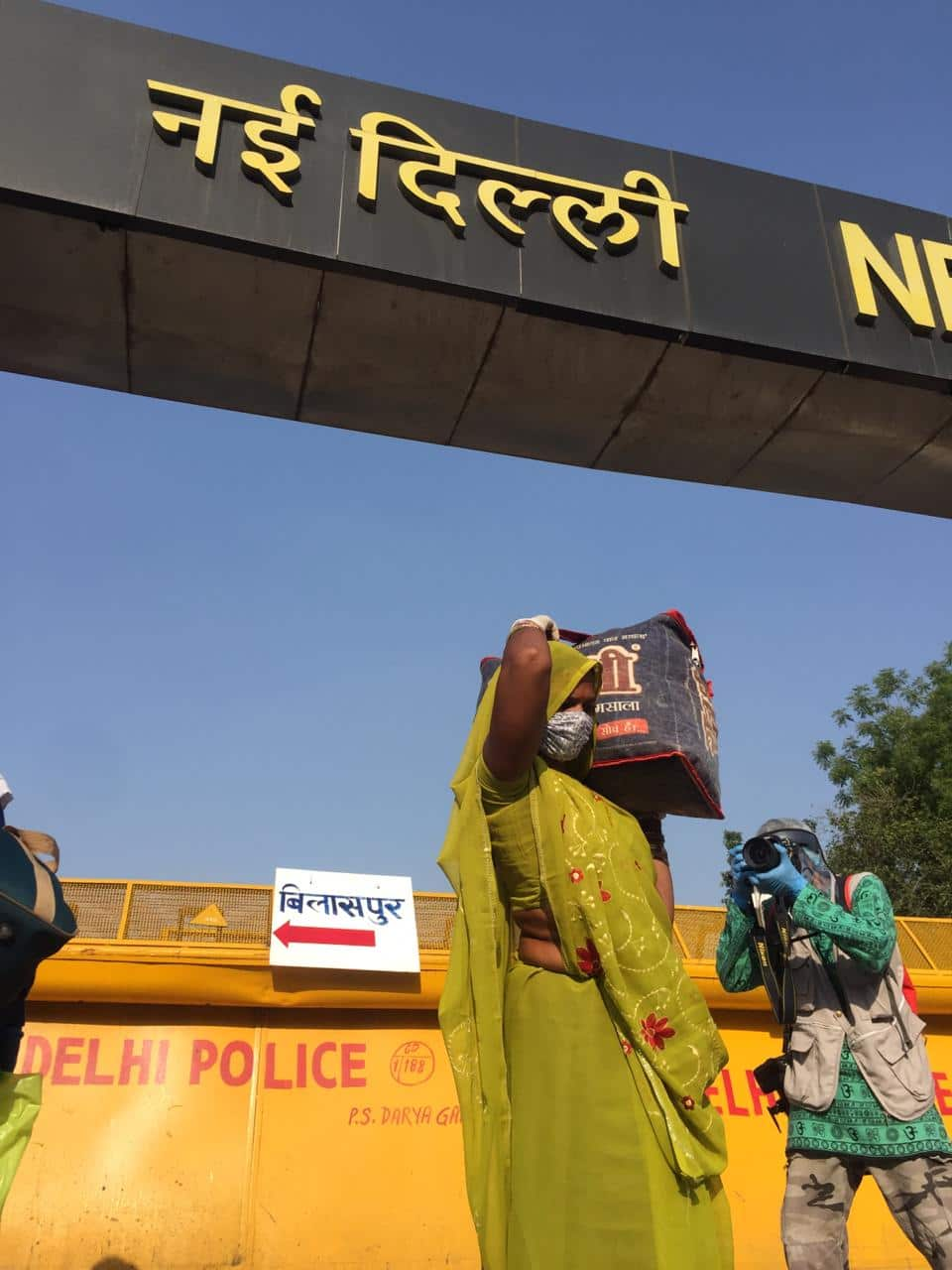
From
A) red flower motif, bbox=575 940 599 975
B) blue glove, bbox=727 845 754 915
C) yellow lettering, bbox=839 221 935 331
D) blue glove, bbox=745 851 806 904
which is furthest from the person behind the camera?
yellow lettering, bbox=839 221 935 331

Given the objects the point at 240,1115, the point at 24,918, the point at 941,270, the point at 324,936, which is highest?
the point at 941,270

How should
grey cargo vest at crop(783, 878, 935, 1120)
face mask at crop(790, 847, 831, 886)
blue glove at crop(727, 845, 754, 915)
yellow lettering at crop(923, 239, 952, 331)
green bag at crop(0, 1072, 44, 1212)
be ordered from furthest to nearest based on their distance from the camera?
yellow lettering at crop(923, 239, 952, 331)
face mask at crop(790, 847, 831, 886)
blue glove at crop(727, 845, 754, 915)
grey cargo vest at crop(783, 878, 935, 1120)
green bag at crop(0, 1072, 44, 1212)

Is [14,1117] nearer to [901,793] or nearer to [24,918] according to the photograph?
[24,918]

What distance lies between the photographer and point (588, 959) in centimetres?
206

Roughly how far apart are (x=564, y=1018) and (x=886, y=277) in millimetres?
3987

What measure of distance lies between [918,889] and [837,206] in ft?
58.3

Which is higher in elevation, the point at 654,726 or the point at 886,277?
the point at 886,277

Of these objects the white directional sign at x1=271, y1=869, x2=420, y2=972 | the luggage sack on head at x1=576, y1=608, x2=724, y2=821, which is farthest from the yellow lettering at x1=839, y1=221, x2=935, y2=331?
the white directional sign at x1=271, y1=869, x2=420, y2=972

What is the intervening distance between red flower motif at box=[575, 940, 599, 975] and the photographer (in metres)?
1.39

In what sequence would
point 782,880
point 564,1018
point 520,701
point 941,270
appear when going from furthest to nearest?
point 941,270 < point 782,880 < point 564,1018 < point 520,701

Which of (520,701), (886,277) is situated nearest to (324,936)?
(520,701)

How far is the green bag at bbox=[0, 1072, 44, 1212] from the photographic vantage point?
2.30 meters

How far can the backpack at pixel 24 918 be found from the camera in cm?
213

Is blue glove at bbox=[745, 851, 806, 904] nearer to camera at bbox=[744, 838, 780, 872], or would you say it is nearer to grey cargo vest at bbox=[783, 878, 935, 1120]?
camera at bbox=[744, 838, 780, 872]
